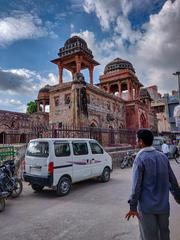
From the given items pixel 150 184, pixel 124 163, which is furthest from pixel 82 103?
pixel 150 184

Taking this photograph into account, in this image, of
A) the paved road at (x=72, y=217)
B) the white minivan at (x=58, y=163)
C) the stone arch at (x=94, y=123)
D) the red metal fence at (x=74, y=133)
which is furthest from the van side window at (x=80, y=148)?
the stone arch at (x=94, y=123)

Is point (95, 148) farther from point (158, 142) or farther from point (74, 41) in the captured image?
point (74, 41)

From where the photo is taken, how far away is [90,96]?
2016cm

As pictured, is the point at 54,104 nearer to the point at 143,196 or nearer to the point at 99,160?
the point at 99,160

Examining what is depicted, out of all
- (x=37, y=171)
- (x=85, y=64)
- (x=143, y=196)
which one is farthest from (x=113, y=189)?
(x=85, y=64)

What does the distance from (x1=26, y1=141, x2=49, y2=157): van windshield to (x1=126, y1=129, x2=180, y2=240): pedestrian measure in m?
4.62

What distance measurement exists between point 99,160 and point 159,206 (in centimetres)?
631

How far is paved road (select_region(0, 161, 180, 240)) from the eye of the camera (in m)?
3.82

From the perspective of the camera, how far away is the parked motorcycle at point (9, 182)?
5.91 meters

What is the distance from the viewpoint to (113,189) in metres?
7.41

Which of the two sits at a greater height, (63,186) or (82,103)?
(82,103)

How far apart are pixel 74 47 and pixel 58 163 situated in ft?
60.0

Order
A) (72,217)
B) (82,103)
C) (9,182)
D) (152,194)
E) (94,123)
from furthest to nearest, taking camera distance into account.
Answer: (94,123), (82,103), (9,182), (72,217), (152,194)

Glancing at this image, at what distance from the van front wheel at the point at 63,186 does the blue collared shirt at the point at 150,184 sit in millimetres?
4581
